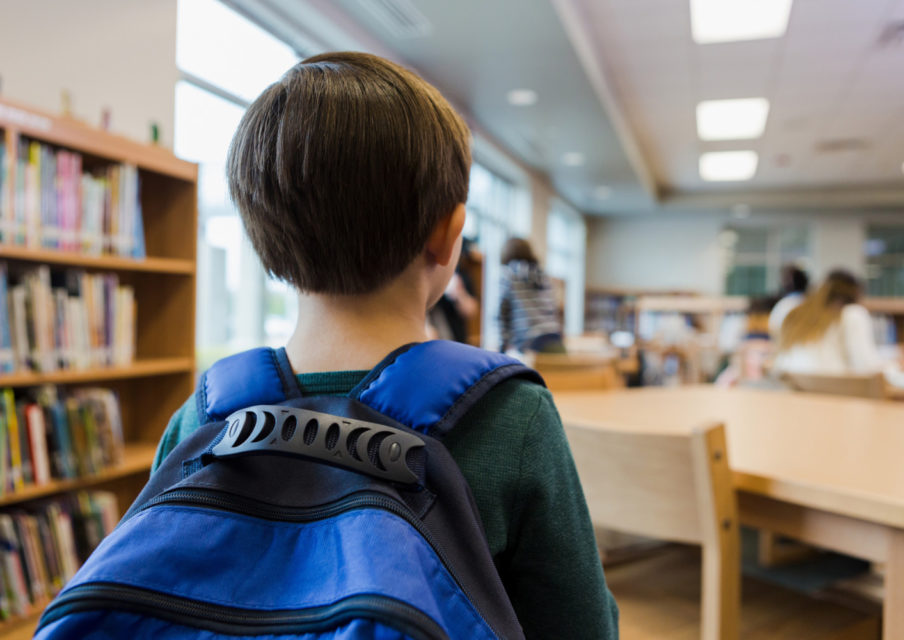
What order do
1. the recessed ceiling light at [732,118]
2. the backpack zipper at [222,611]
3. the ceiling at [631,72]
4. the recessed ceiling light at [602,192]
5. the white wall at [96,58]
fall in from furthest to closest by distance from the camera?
the recessed ceiling light at [602,192]
the recessed ceiling light at [732,118]
the ceiling at [631,72]
the white wall at [96,58]
the backpack zipper at [222,611]

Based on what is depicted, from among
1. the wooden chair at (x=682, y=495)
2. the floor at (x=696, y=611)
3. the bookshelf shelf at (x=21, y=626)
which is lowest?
the bookshelf shelf at (x=21, y=626)

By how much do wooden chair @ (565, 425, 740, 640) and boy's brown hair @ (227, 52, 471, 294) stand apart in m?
0.55

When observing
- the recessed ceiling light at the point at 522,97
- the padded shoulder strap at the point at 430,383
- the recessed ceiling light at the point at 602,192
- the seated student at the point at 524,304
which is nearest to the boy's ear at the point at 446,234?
the padded shoulder strap at the point at 430,383

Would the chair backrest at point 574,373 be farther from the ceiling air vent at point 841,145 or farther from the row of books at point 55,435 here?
the ceiling air vent at point 841,145

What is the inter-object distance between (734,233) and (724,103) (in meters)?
5.96

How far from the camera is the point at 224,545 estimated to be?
1.37 ft

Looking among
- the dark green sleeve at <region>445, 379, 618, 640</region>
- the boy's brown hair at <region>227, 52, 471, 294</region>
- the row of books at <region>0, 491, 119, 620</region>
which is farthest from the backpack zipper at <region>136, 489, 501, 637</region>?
the row of books at <region>0, 491, 119, 620</region>

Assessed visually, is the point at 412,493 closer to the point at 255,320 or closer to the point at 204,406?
the point at 204,406

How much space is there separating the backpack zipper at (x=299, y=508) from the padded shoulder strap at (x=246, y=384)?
116 mm

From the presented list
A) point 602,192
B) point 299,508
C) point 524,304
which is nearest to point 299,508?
point 299,508

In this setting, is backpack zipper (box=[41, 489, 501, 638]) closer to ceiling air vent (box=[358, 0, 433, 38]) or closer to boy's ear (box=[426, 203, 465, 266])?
boy's ear (box=[426, 203, 465, 266])

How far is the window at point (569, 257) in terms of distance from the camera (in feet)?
33.6

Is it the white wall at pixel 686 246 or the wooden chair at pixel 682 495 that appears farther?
the white wall at pixel 686 246

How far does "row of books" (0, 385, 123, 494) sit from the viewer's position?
1729mm
